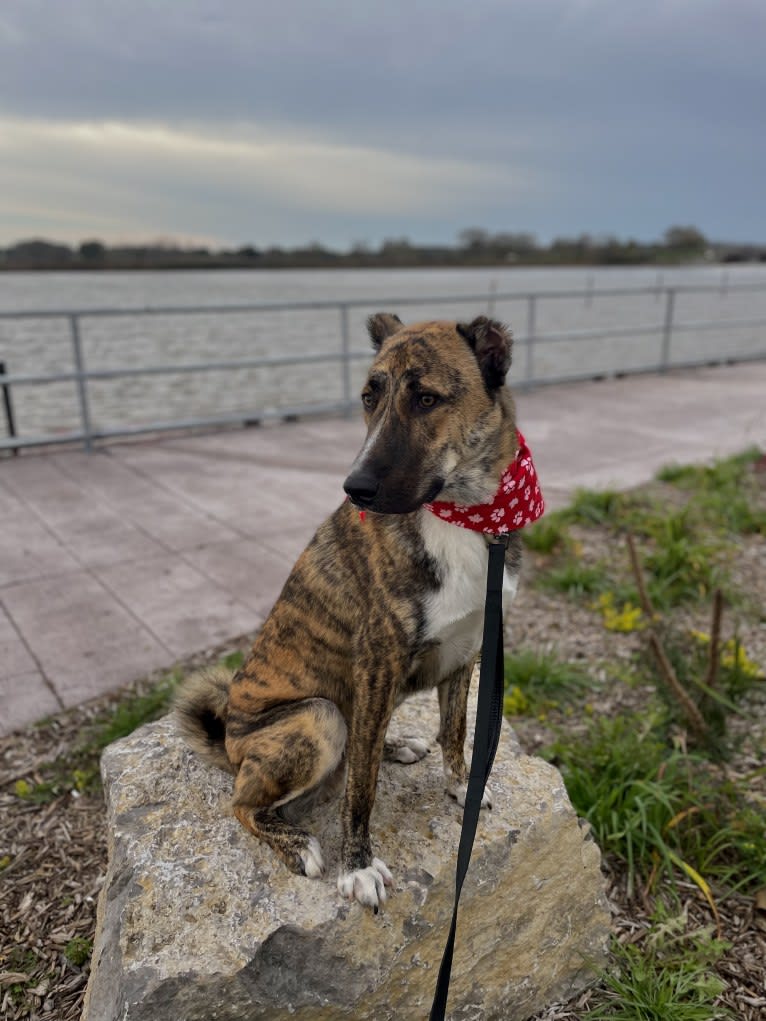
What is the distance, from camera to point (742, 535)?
17.0ft

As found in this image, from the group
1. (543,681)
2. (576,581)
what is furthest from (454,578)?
(576,581)

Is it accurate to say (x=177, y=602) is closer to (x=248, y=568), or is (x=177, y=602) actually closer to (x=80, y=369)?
(x=248, y=568)

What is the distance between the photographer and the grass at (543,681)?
3432mm

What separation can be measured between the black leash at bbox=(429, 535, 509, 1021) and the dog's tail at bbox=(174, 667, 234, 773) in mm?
822

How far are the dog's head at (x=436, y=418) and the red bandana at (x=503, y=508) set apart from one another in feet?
0.07

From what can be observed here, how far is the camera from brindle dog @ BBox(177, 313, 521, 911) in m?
1.74

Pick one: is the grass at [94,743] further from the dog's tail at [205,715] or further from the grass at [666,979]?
the grass at [666,979]

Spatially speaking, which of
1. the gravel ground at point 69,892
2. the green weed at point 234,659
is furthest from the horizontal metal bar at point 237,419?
the green weed at point 234,659

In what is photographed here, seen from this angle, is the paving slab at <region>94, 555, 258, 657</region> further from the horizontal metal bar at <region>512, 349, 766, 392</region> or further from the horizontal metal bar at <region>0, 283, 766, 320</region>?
the horizontal metal bar at <region>512, 349, 766, 392</region>

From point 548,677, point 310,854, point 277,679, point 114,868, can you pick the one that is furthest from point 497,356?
point 548,677

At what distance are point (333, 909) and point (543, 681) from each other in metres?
1.88

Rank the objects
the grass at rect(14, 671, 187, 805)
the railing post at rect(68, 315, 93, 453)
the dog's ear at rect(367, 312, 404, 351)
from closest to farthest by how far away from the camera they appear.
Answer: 1. the dog's ear at rect(367, 312, 404, 351)
2. the grass at rect(14, 671, 187, 805)
3. the railing post at rect(68, 315, 93, 453)

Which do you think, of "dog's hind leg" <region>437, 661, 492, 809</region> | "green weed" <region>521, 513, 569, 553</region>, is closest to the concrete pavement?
"green weed" <region>521, 513, 569, 553</region>

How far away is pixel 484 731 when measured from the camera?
186 cm
